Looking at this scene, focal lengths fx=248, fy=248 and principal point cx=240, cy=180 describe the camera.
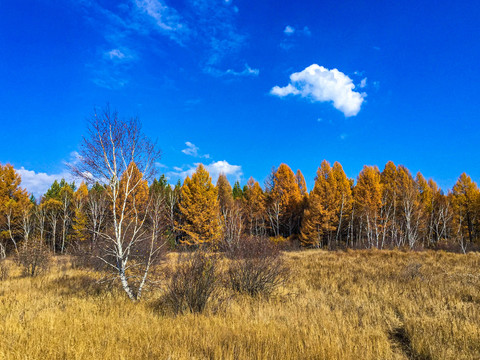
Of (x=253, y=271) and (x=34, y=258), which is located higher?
(x=253, y=271)

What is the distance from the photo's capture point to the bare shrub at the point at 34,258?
11.8 metres

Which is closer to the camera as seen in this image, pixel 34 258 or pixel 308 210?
pixel 34 258

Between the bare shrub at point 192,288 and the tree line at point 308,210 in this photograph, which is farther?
the tree line at point 308,210

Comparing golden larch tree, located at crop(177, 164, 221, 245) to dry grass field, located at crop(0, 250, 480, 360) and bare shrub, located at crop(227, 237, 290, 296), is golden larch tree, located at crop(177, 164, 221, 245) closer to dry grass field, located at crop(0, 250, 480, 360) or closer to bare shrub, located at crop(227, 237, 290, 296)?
bare shrub, located at crop(227, 237, 290, 296)

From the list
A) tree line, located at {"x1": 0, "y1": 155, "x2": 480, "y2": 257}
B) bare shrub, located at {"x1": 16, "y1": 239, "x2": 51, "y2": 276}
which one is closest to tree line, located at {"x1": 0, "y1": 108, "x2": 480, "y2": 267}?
tree line, located at {"x1": 0, "y1": 155, "x2": 480, "y2": 257}

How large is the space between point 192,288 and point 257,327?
6.14 ft

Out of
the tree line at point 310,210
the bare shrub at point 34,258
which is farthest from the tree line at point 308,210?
the bare shrub at point 34,258

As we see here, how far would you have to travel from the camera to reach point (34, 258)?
11.9 metres

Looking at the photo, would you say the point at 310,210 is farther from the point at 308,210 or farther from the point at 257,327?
the point at 257,327

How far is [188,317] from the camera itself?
16.6 feet

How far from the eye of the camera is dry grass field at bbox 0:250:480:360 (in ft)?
11.6

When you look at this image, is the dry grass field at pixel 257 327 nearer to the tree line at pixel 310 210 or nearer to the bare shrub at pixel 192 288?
the bare shrub at pixel 192 288

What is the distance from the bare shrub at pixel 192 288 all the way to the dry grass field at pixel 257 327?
0.98 feet

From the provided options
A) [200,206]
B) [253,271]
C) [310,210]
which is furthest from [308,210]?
[253,271]
